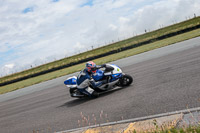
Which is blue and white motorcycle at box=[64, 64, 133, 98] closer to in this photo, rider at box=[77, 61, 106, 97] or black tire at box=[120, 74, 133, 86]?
black tire at box=[120, 74, 133, 86]

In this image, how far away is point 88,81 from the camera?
10531mm

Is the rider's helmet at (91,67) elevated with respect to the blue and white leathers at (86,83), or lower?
elevated

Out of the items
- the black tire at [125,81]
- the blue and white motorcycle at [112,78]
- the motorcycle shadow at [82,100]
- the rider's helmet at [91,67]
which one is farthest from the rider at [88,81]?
the black tire at [125,81]

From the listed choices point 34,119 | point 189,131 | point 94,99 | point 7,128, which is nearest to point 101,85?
point 94,99

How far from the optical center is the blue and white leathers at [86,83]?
10500 millimetres

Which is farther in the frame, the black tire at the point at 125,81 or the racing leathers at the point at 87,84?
the black tire at the point at 125,81

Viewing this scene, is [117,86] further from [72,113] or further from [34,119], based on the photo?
[34,119]

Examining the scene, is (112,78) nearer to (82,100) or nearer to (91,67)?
(91,67)

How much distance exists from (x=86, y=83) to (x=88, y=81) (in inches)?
5.2

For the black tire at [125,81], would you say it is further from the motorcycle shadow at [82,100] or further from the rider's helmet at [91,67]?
the rider's helmet at [91,67]

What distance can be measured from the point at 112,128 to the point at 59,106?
17.6ft

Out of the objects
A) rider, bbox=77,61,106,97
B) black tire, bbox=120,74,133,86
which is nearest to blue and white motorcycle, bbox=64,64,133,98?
black tire, bbox=120,74,133,86

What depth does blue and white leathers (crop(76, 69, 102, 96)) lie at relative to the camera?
34.4 ft

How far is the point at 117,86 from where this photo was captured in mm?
10930
